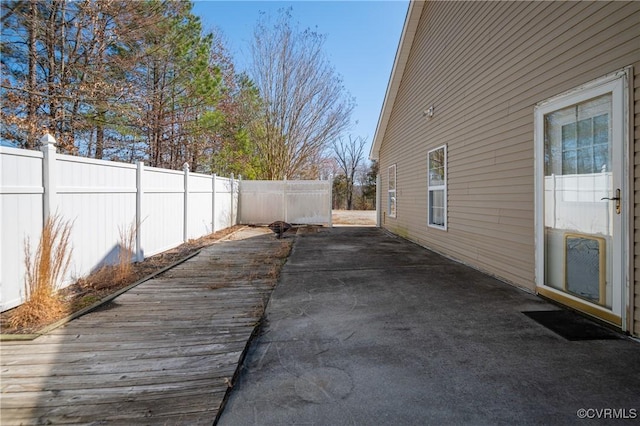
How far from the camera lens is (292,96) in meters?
13.1

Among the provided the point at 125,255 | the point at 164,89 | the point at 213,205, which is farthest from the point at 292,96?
the point at 125,255

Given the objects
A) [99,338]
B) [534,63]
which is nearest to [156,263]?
[99,338]

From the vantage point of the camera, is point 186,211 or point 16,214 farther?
point 186,211

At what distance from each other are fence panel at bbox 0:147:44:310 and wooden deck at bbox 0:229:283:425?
0.74 meters

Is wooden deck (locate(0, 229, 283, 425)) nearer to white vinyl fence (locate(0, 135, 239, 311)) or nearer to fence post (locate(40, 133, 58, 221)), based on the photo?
white vinyl fence (locate(0, 135, 239, 311))

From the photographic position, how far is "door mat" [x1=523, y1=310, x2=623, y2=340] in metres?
2.47

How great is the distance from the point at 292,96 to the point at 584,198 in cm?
1179

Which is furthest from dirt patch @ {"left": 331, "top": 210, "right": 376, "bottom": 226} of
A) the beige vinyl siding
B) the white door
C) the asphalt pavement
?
the white door

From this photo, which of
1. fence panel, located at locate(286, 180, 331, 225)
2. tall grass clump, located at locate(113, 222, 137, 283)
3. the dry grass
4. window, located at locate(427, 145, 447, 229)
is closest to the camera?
the dry grass

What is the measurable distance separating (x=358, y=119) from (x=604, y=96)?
12420 millimetres

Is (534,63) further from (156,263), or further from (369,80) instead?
(369,80)

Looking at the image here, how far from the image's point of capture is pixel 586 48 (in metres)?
2.89

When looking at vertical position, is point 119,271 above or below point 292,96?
below

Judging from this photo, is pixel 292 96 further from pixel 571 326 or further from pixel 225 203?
pixel 571 326
